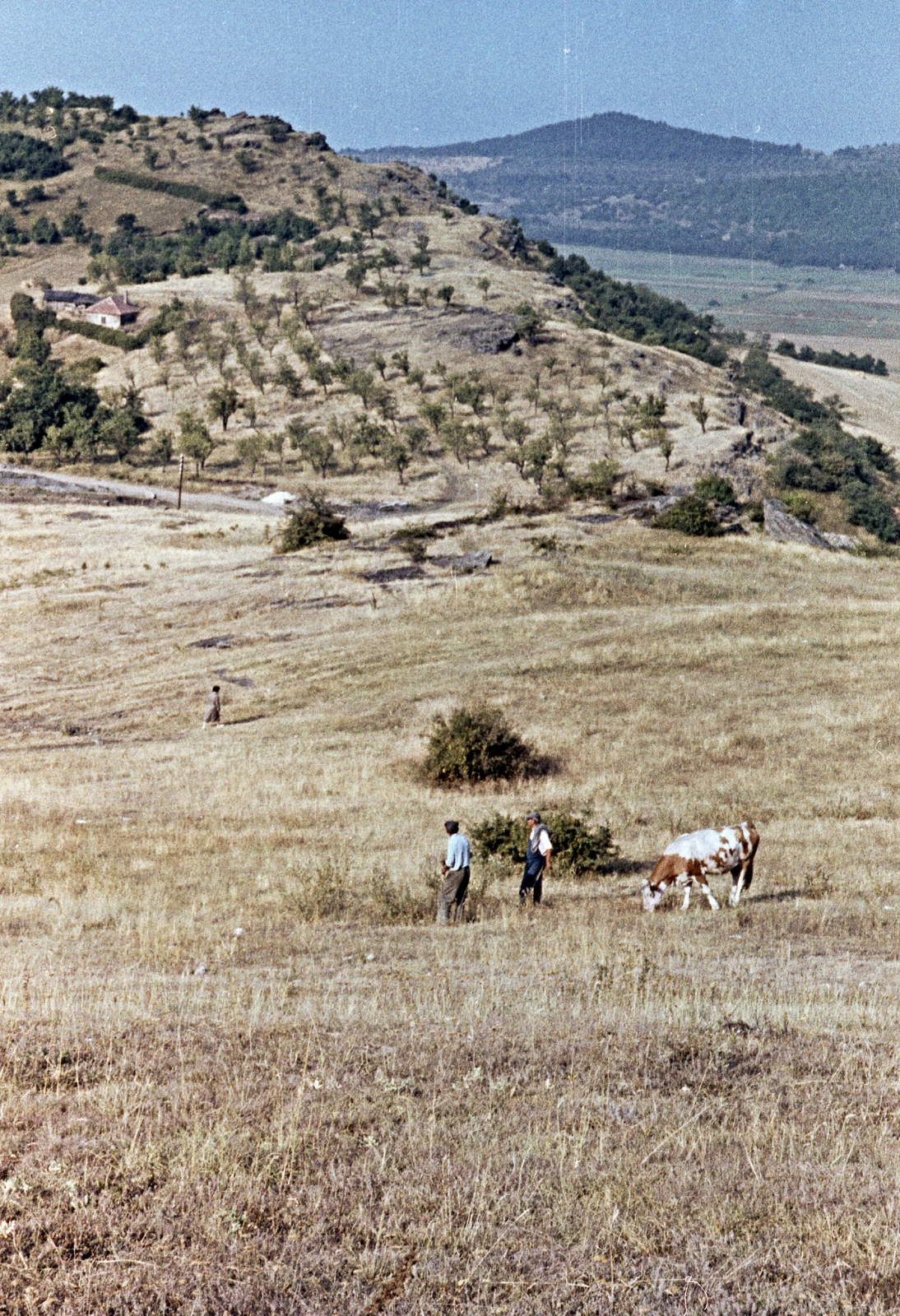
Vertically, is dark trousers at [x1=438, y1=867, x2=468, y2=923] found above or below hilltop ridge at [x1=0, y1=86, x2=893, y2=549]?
below

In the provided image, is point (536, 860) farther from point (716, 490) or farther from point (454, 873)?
point (716, 490)

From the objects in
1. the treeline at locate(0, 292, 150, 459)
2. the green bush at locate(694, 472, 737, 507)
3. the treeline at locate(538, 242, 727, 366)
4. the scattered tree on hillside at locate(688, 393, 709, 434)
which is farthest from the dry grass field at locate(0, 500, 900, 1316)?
the treeline at locate(538, 242, 727, 366)

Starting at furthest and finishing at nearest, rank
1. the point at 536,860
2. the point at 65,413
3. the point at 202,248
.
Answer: the point at 202,248 → the point at 65,413 → the point at 536,860

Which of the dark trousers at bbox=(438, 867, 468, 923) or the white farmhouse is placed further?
the white farmhouse

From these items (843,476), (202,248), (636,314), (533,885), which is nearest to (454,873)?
(533,885)

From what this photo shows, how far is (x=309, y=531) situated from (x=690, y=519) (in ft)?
59.1

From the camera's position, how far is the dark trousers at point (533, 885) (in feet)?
55.1

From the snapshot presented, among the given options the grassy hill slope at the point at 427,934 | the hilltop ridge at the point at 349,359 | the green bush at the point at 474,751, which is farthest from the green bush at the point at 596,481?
the green bush at the point at 474,751

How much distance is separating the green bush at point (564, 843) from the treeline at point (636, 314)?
11794 centimetres

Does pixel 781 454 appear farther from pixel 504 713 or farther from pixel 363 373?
pixel 504 713

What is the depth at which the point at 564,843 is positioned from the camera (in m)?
19.0

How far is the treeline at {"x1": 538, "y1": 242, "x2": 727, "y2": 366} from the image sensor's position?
471 ft

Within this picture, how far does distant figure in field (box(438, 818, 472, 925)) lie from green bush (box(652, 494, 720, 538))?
4148 cm

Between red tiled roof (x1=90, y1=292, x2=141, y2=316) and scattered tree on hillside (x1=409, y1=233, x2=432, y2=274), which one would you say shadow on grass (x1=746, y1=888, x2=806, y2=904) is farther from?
scattered tree on hillside (x1=409, y1=233, x2=432, y2=274)
